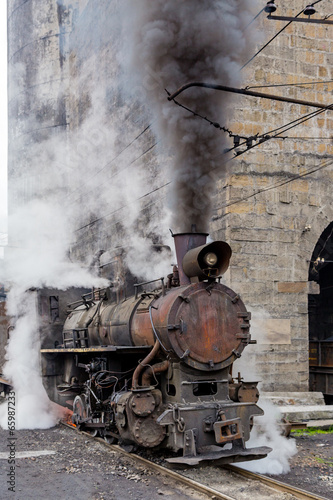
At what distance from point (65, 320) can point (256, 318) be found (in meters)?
3.70

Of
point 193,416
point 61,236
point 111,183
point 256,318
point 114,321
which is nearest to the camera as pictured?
point 193,416

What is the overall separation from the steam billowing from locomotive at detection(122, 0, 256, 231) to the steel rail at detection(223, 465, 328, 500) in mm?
3065

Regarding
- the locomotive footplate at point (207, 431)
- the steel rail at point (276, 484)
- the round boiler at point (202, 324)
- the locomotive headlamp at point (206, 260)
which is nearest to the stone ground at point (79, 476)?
the locomotive footplate at point (207, 431)

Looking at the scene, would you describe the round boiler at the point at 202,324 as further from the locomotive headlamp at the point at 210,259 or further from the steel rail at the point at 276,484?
the steel rail at the point at 276,484

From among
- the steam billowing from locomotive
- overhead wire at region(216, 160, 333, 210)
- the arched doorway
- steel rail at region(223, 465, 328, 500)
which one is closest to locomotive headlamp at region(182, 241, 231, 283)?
the steam billowing from locomotive

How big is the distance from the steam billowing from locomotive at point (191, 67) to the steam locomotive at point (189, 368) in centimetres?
111

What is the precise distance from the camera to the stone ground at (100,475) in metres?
5.41

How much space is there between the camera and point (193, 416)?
5.93 m

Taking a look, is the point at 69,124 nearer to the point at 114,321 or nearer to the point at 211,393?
the point at 114,321

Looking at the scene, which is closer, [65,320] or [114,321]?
[114,321]

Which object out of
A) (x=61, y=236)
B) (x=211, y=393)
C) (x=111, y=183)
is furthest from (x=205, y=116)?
(x=61, y=236)

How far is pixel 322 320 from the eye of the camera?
15.4 meters

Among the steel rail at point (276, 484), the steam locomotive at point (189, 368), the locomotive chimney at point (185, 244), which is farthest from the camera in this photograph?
the locomotive chimney at point (185, 244)

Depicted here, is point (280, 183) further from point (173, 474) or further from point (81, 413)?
point (173, 474)
